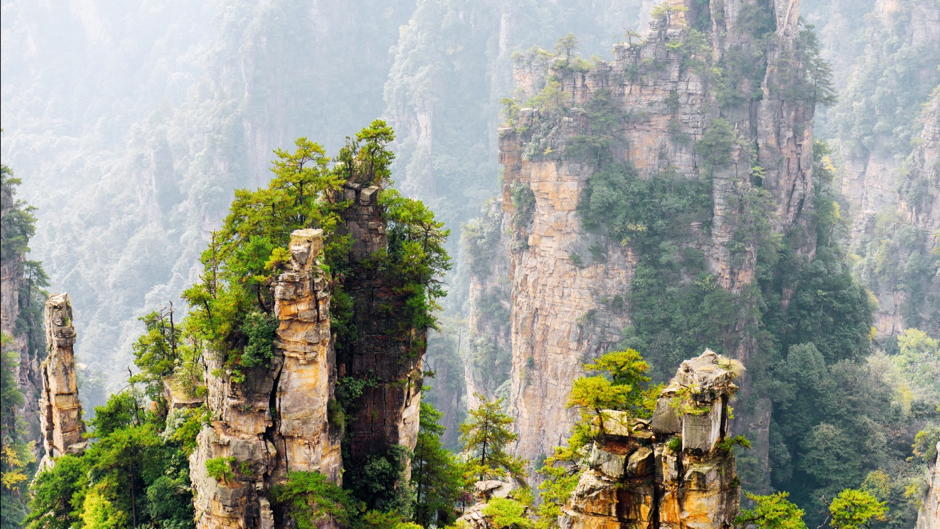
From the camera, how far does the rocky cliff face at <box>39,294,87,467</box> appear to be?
2881cm

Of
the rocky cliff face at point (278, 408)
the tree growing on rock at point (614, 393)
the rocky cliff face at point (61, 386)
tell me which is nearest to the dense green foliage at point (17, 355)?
the rocky cliff face at point (61, 386)

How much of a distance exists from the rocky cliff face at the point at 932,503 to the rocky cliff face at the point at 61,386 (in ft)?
91.3

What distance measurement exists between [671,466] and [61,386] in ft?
70.7

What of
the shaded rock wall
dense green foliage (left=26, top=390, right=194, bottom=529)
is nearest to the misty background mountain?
dense green foliage (left=26, top=390, right=194, bottom=529)

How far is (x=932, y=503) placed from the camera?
2683cm

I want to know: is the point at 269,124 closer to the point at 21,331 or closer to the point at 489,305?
the point at 489,305

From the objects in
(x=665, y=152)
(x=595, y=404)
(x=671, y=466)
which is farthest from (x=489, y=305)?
(x=671, y=466)

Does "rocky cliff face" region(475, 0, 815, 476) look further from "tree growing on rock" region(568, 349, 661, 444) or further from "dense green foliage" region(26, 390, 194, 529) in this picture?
"dense green foliage" region(26, 390, 194, 529)

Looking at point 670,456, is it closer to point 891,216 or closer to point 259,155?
point 891,216

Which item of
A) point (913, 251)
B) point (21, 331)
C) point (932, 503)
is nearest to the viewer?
point (932, 503)

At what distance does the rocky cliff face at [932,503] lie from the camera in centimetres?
2620

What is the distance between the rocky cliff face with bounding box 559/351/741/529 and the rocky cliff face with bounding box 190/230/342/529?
7.36m

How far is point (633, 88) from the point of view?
49.4 metres

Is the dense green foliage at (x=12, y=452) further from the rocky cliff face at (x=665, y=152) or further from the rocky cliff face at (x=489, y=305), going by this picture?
the rocky cliff face at (x=489, y=305)
